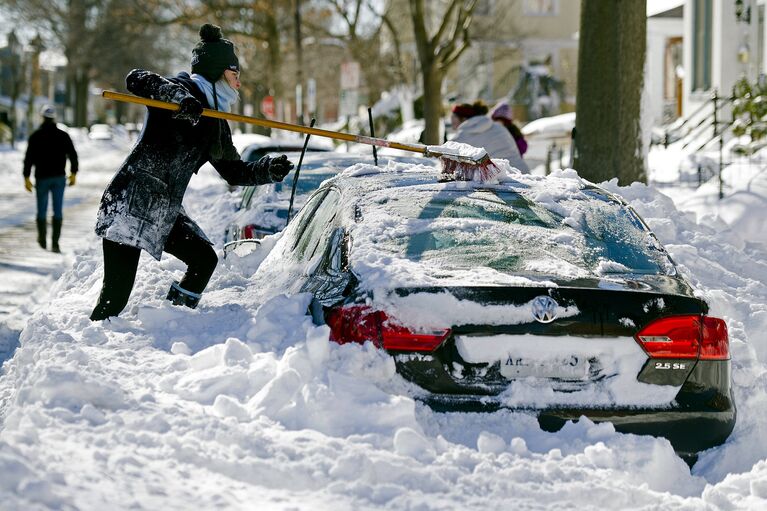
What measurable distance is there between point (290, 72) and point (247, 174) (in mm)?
52902

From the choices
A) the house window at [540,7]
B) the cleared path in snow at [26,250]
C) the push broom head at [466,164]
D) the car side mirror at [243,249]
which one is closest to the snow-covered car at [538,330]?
the push broom head at [466,164]

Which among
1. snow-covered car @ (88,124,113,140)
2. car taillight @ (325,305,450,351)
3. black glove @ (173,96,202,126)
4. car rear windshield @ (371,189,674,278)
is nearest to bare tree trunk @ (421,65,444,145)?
black glove @ (173,96,202,126)

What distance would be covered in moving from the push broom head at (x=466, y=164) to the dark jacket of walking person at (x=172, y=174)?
1.00 m

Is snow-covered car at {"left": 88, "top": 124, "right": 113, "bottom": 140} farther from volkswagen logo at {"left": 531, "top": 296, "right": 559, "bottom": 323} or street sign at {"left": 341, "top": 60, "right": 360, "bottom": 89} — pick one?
volkswagen logo at {"left": 531, "top": 296, "right": 559, "bottom": 323}

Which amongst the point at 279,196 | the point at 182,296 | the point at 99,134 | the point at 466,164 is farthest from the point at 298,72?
the point at 99,134

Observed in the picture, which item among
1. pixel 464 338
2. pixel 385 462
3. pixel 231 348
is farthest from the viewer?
pixel 231 348

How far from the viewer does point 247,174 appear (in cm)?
688

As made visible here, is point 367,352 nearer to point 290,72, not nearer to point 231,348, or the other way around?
point 231,348

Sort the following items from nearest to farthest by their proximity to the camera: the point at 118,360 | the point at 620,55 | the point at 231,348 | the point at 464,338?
the point at 464,338, the point at 231,348, the point at 118,360, the point at 620,55

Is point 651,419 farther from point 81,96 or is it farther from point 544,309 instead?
point 81,96

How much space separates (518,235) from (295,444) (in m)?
1.51

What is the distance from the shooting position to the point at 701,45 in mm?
26812

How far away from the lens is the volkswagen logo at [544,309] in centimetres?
454

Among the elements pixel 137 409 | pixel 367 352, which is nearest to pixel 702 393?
pixel 367 352
